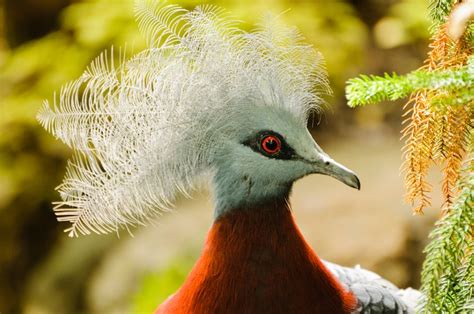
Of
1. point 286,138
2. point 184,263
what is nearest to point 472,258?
point 286,138

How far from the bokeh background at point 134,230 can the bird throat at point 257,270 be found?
166 centimetres

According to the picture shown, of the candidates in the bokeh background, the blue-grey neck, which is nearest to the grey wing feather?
the blue-grey neck

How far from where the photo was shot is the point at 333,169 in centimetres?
126

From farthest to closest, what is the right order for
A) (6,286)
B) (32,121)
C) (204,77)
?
1. (6,286)
2. (32,121)
3. (204,77)

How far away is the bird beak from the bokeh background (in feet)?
5.52

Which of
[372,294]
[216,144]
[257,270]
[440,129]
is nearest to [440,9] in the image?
[440,129]

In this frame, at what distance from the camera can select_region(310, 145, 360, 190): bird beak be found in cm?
126

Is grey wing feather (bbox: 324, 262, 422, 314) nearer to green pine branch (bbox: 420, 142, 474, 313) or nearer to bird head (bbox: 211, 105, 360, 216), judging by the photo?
bird head (bbox: 211, 105, 360, 216)

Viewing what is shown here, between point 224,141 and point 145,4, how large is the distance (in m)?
0.34

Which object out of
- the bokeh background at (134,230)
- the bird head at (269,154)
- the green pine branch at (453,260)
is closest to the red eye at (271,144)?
the bird head at (269,154)

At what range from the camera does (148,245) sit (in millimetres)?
3758

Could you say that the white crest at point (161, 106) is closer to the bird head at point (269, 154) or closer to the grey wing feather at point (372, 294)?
the bird head at point (269, 154)

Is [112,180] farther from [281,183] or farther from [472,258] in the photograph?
[472,258]

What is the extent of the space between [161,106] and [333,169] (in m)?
0.38
